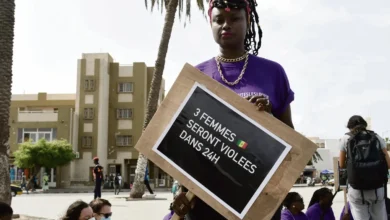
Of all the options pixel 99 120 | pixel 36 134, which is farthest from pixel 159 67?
pixel 36 134

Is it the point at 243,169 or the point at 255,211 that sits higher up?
the point at 243,169

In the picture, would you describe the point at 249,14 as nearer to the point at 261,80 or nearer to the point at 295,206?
the point at 261,80

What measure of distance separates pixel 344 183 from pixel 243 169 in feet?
13.4

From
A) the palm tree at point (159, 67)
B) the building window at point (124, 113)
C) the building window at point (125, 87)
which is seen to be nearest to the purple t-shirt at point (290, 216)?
the palm tree at point (159, 67)

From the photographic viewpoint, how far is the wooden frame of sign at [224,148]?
2.01 metres

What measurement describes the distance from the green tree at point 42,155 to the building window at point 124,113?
306 inches

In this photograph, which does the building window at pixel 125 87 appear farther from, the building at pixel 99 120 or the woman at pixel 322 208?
the woman at pixel 322 208

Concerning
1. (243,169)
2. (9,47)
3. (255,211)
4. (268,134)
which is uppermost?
(9,47)

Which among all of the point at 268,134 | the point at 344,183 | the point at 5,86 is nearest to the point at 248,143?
the point at 268,134

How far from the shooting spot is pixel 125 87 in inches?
2174

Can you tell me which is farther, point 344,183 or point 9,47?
point 9,47

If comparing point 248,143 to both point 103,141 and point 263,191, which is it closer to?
point 263,191

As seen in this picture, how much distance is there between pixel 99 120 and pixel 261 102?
52814 millimetres

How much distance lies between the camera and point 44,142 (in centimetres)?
4862
